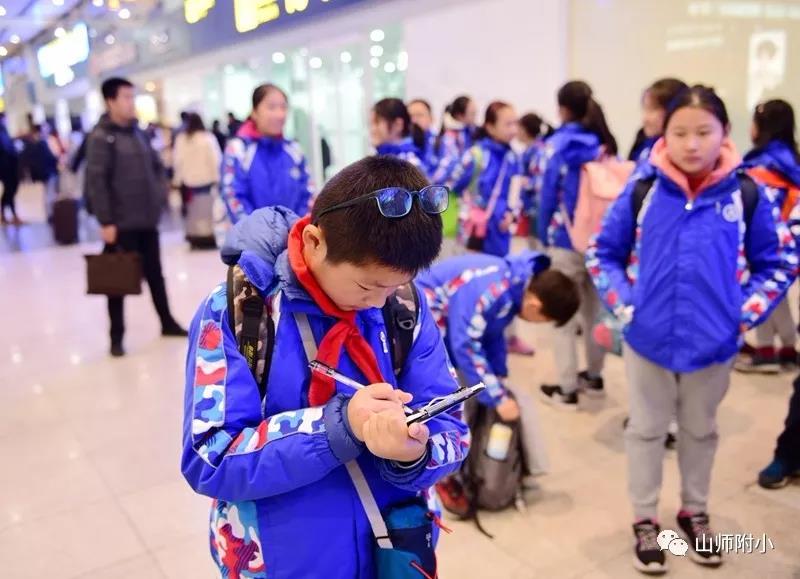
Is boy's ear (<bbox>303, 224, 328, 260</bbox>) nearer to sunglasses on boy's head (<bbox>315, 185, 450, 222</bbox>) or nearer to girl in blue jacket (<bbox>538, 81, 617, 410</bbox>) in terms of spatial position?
sunglasses on boy's head (<bbox>315, 185, 450, 222</bbox>)

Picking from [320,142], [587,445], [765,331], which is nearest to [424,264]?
[587,445]

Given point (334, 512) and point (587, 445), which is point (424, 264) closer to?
point (334, 512)

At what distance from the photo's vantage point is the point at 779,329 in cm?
401

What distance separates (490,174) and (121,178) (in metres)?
2.32

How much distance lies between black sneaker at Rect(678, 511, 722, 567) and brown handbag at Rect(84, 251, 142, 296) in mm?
3343

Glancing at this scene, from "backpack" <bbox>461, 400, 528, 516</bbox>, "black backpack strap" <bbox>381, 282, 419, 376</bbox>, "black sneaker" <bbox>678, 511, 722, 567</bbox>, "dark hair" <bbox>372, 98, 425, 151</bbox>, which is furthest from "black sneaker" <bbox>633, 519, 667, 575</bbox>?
"dark hair" <bbox>372, 98, 425, 151</bbox>

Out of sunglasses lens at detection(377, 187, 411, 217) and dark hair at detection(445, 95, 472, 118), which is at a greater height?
dark hair at detection(445, 95, 472, 118)

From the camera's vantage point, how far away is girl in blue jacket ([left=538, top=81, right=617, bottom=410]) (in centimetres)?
343

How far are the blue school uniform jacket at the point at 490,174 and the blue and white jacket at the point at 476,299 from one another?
180cm

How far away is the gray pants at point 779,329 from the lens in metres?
3.99

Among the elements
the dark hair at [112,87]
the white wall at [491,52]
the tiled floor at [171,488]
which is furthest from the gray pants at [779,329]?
the dark hair at [112,87]

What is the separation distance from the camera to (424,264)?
1.02 metres

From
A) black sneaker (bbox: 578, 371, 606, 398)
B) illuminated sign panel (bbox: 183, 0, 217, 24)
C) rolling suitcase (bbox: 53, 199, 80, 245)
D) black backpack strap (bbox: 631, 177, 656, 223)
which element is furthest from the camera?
rolling suitcase (bbox: 53, 199, 80, 245)

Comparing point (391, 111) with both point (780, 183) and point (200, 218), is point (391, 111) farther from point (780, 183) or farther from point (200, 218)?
point (200, 218)
